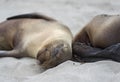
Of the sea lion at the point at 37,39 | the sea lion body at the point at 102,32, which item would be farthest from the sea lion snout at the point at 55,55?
the sea lion body at the point at 102,32

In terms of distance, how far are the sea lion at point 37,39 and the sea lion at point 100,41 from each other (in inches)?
5.9

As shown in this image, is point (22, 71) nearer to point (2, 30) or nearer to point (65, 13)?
point (2, 30)

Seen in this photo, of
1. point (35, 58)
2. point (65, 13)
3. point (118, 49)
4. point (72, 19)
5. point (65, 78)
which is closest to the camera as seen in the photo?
point (65, 78)

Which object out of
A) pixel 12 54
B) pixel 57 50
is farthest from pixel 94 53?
pixel 12 54

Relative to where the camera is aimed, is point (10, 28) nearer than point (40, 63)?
No

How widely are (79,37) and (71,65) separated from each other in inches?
30.2

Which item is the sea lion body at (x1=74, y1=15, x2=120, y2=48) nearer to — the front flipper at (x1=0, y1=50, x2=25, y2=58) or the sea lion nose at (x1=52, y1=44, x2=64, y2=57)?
the sea lion nose at (x1=52, y1=44, x2=64, y2=57)

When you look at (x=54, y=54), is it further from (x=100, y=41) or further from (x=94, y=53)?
(x=100, y=41)

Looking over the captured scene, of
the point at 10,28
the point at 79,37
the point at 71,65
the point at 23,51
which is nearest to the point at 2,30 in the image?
the point at 10,28

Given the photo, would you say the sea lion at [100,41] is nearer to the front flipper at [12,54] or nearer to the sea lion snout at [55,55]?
the sea lion snout at [55,55]

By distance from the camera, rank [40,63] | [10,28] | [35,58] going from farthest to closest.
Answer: [10,28]
[35,58]
[40,63]

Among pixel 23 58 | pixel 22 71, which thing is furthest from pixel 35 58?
pixel 22 71

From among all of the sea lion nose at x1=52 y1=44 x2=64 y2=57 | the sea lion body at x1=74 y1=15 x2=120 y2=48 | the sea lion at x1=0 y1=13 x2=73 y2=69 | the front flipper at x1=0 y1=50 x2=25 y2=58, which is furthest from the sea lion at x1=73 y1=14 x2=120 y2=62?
the front flipper at x1=0 y1=50 x2=25 y2=58

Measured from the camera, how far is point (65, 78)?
385 cm
